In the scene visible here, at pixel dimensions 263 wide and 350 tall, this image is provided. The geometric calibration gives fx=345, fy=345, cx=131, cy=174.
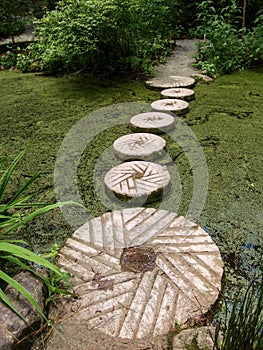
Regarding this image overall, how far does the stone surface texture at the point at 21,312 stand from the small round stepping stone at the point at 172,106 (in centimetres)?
264

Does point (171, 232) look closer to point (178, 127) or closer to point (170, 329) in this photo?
point (170, 329)

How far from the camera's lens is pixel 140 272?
174 cm

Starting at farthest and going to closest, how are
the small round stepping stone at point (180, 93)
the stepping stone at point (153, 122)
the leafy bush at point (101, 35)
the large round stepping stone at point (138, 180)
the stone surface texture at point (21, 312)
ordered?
the leafy bush at point (101, 35) → the small round stepping stone at point (180, 93) → the stepping stone at point (153, 122) → the large round stepping stone at point (138, 180) → the stone surface texture at point (21, 312)

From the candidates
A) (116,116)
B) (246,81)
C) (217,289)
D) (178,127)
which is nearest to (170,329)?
(217,289)

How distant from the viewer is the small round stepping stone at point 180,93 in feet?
13.8

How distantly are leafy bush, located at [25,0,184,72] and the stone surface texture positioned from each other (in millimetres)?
3619

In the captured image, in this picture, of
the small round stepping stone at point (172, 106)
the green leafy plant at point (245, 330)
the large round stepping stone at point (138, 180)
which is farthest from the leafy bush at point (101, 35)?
the green leafy plant at point (245, 330)

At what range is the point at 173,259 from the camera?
181cm

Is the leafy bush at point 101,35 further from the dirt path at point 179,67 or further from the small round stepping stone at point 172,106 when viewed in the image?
the small round stepping stone at point 172,106

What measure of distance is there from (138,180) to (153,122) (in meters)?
1.17

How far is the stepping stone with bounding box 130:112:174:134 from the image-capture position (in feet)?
11.2

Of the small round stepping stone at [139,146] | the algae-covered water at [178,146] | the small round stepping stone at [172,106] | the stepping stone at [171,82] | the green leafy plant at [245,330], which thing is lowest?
the algae-covered water at [178,146]

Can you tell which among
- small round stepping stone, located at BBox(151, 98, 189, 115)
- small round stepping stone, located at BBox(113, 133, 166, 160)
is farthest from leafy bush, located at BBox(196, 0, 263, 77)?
small round stepping stone, located at BBox(113, 133, 166, 160)

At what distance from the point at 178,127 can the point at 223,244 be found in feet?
5.87
